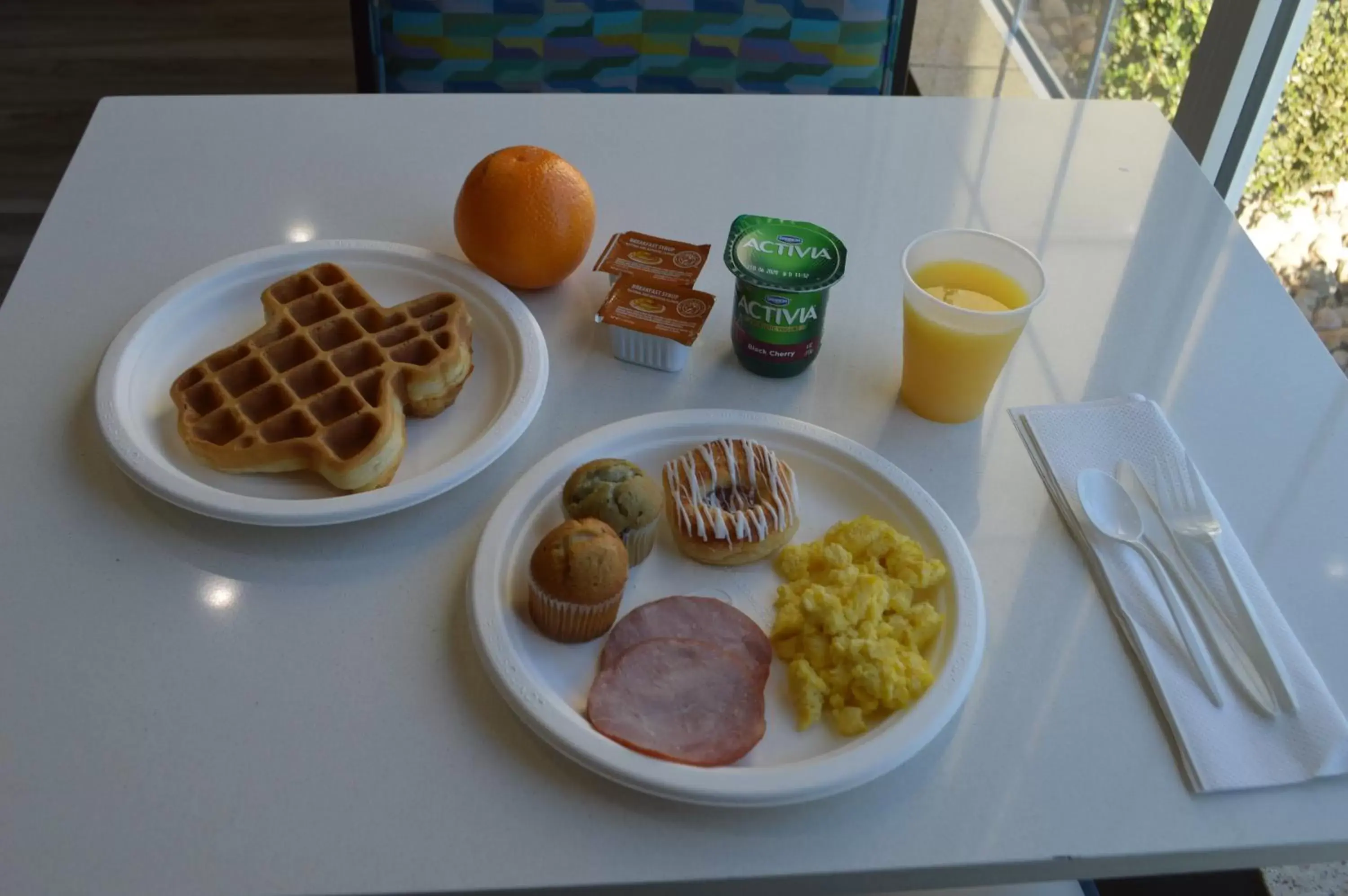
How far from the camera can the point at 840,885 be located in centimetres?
83

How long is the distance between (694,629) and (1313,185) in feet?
6.16

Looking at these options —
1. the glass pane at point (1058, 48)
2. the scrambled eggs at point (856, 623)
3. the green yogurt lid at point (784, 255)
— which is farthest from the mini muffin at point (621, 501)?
the glass pane at point (1058, 48)

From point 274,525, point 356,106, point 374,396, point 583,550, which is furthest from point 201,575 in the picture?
point 356,106

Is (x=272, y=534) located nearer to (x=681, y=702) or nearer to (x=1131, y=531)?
(x=681, y=702)

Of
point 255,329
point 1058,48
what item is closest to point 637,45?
point 255,329

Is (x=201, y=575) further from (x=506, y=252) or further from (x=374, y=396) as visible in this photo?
(x=506, y=252)

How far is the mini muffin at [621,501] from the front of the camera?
1.00 metres

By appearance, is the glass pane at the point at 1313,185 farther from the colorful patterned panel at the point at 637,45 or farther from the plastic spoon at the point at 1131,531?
the plastic spoon at the point at 1131,531

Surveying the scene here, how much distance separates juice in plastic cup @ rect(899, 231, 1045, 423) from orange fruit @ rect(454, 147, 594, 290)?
38cm

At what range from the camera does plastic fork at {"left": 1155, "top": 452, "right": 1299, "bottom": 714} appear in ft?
3.07

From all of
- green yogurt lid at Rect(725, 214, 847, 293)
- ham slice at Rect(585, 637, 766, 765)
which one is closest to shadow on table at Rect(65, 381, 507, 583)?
ham slice at Rect(585, 637, 766, 765)

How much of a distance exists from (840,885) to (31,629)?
0.71m

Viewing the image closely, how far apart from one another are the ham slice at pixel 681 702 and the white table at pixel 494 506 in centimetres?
5

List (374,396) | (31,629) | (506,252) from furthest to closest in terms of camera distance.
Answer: (506,252)
(374,396)
(31,629)
